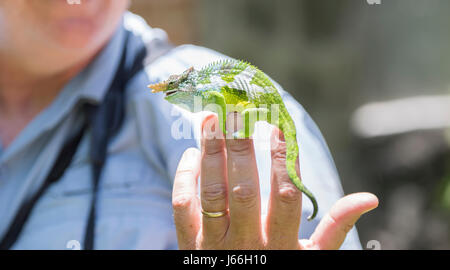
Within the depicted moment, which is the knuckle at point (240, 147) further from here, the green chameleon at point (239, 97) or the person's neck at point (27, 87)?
the person's neck at point (27, 87)

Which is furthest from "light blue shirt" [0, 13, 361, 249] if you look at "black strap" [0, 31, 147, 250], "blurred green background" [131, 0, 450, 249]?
"blurred green background" [131, 0, 450, 249]

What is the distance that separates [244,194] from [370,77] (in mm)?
1176

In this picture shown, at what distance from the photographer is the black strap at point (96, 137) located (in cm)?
53

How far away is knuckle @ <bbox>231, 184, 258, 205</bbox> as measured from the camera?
1.21ft

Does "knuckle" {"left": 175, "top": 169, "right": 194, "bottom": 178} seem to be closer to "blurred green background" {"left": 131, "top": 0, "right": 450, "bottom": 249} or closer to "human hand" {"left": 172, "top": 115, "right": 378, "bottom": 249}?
"human hand" {"left": 172, "top": 115, "right": 378, "bottom": 249}

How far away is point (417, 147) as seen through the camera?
4.54ft

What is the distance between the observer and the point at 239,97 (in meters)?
0.34

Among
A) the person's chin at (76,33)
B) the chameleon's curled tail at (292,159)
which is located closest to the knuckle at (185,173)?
the chameleon's curled tail at (292,159)

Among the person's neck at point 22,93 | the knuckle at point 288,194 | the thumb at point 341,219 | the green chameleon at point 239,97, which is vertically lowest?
the thumb at point 341,219

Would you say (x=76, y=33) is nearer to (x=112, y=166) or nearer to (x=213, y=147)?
(x=112, y=166)

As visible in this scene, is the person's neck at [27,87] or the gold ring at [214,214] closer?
the gold ring at [214,214]

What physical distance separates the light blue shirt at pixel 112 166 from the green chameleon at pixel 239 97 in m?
0.13

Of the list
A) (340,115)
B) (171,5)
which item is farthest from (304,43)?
(171,5)

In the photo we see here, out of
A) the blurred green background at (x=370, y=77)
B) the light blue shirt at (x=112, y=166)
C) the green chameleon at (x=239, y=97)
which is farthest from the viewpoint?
the blurred green background at (x=370, y=77)
